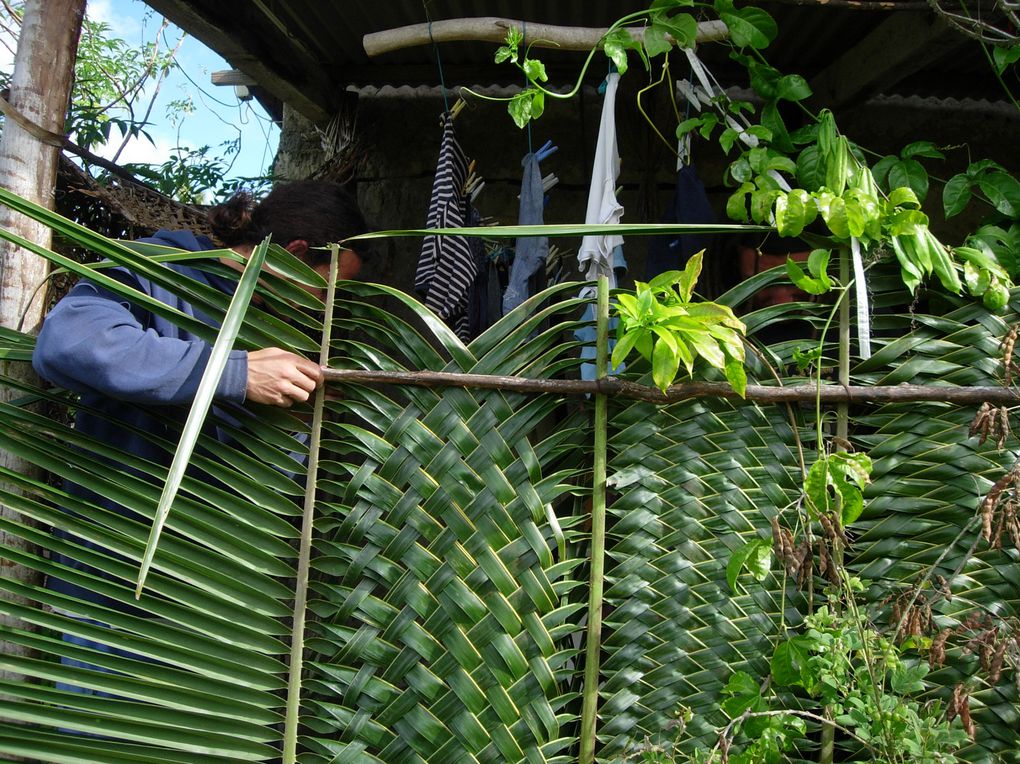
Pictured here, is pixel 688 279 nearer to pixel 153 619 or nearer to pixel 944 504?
pixel 944 504

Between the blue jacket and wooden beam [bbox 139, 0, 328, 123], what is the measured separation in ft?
6.13

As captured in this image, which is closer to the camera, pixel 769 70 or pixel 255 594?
pixel 255 594

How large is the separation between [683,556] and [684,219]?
1552 mm

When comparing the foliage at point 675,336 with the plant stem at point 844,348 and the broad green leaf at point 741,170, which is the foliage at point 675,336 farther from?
the broad green leaf at point 741,170

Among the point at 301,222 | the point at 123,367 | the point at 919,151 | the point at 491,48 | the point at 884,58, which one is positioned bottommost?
the point at 123,367

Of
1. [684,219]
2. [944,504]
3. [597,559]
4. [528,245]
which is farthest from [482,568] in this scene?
[528,245]

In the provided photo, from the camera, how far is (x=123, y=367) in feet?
5.60

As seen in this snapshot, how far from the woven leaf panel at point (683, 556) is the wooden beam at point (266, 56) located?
250 cm

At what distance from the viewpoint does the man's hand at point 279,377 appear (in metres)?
1.73

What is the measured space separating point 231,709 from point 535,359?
3.13ft

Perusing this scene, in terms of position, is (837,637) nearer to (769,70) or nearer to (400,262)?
(769,70)

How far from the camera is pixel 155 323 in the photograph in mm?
1991

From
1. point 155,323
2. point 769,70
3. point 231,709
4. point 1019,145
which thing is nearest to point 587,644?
Result: point 231,709

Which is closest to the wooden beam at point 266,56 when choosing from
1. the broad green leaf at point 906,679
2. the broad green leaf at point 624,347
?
the broad green leaf at point 624,347
